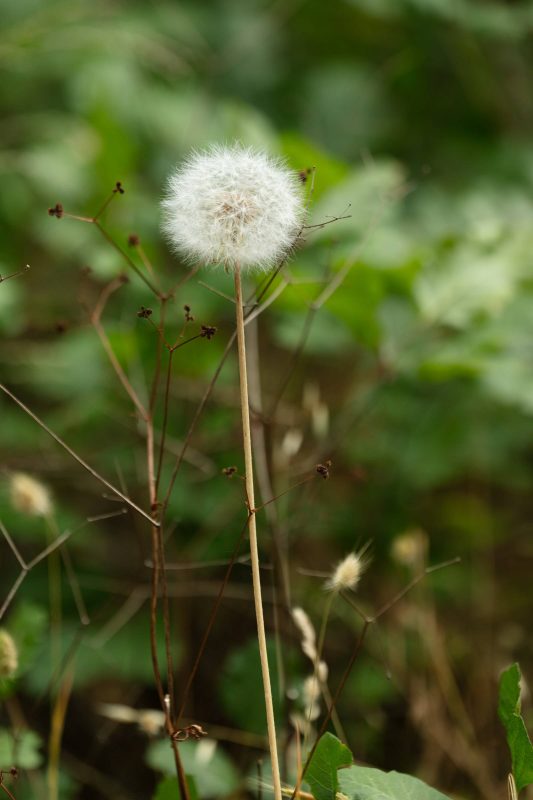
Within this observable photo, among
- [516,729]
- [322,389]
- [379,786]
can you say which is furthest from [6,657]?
[322,389]

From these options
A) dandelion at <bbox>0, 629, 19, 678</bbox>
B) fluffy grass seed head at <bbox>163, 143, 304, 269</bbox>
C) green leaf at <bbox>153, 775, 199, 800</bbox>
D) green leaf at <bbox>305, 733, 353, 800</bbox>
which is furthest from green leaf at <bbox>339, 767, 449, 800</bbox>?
fluffy grass seed head at <bbox>163, 143, 304, 269</bbox>

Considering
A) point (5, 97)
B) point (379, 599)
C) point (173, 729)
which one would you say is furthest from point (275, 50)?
point (173, 729)

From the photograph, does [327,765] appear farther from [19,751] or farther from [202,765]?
[19,751]

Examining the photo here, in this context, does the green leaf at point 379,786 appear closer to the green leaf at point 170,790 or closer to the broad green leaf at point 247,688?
the green leaf at point 170,790

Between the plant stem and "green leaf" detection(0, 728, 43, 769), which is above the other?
the plant stem

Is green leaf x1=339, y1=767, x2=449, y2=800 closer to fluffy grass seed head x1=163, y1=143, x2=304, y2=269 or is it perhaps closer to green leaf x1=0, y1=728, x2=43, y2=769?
green leaf x1=0, y1=728, x2=43, y2=769

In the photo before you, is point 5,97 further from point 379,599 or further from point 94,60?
point 379,599

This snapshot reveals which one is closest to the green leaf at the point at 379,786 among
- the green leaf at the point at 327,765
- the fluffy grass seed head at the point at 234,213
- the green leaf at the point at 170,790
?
the green leaf at the point at 327,765
